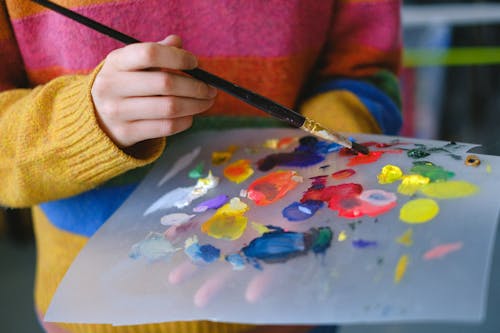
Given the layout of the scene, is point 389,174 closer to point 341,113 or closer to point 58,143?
point 341,113

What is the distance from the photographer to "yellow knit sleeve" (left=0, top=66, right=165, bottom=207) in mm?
385

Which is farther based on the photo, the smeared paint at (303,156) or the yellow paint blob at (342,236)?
the smeared paint at (303,156)

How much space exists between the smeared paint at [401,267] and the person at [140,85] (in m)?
0.17

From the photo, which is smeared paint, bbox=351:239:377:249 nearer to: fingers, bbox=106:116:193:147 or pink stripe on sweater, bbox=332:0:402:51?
fingers, bbox=106:116:193:147

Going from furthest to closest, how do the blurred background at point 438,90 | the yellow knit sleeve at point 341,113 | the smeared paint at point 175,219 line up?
the blurred background at point 438,90
the yellow knit sleeve at point 341,113
the smeared paint at point 175,219

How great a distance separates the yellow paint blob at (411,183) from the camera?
361 millimetres

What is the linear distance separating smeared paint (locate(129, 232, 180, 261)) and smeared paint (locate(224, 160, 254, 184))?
0.28 feet

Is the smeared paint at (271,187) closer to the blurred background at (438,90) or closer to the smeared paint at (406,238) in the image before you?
the smeared paint at (406,238)

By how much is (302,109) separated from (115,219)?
234 millimetres

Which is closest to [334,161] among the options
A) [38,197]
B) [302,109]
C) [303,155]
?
[303,155]

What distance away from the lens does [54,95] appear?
0.40m

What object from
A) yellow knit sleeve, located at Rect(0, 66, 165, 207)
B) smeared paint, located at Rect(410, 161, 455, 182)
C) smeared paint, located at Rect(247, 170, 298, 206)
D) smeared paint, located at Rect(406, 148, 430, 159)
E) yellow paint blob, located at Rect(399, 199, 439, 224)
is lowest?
smeared paint, located at Rect(247, 170, 298, 206)

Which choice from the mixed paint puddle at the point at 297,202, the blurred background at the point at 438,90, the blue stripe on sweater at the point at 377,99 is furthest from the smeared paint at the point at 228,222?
the blurred background at the point at 438,90

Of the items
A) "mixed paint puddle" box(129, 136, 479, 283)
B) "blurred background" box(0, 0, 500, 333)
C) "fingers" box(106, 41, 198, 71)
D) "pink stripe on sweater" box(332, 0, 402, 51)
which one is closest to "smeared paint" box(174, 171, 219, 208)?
"mixed paint puddle" box(129, 136, 479, 283)
